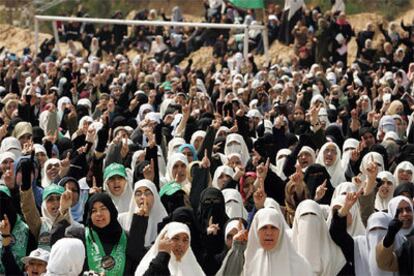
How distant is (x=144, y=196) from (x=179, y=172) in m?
1.99

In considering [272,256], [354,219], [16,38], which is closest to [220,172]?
[354,219]

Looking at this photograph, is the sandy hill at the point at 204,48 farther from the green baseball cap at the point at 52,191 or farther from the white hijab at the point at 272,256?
the white hijab at the point at 272,256

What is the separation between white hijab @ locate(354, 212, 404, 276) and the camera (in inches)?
320

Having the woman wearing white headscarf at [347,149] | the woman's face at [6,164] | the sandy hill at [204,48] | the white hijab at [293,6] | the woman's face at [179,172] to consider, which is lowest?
the sandy hill at [204,48]

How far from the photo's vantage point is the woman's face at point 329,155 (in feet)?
38.2

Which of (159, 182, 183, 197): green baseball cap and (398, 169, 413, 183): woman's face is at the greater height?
(159, 182, 183, 197): green baseball cap

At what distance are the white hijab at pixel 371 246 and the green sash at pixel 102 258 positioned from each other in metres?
1.46

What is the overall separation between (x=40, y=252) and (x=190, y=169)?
11.3 ft

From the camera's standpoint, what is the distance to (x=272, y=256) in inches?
302

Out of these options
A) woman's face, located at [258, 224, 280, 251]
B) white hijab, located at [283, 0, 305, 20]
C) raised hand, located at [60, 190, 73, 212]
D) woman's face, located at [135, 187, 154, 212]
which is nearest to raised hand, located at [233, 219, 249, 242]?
woman's face, located at [258, 224, 280, 251]

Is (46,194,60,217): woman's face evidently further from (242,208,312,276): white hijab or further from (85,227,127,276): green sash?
(242,208,312,276): white hijab

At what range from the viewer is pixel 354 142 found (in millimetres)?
12727

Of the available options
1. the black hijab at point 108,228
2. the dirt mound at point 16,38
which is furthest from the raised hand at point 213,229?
the dirt mound at point 16,38

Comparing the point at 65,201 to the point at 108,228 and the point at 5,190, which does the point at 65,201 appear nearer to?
the point at 5,190
